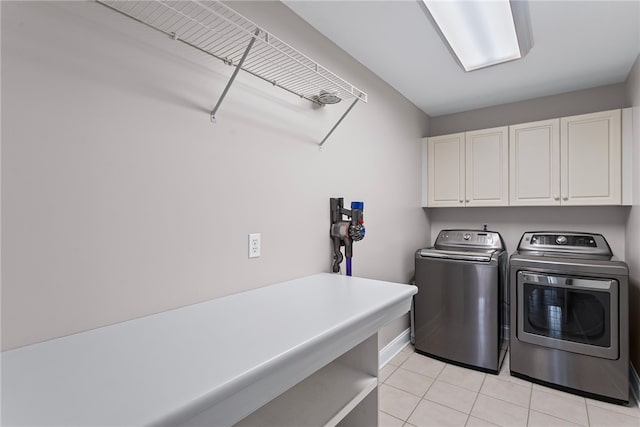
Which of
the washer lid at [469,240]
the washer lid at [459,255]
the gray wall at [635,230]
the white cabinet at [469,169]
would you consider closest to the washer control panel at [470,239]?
the washer lid at [469,240]

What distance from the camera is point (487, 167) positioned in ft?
9.63

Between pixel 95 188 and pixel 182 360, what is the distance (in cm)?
62

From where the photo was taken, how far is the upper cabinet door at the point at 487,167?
9.37 ft

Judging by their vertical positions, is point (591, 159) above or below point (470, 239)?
above

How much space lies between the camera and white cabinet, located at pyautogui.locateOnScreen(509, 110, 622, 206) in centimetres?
241

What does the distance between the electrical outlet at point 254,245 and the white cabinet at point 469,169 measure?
2294 millimetres

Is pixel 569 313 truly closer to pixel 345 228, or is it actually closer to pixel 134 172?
pixel 345 228

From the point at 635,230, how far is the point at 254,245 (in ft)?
8.77

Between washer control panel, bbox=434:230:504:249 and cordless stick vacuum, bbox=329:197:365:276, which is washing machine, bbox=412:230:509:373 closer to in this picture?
washer control panel, bbox=434:230:504:249

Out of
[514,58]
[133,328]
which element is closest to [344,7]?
[514,58]

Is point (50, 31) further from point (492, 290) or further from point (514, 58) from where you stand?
point (492, 290)

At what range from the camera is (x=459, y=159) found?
3.09 metres

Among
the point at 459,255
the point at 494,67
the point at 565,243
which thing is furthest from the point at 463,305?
the point at 494,67

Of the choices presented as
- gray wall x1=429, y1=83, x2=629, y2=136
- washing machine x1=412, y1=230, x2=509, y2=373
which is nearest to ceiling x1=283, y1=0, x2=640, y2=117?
gray wall x1=429, y1=83, x2=629, y2=136
